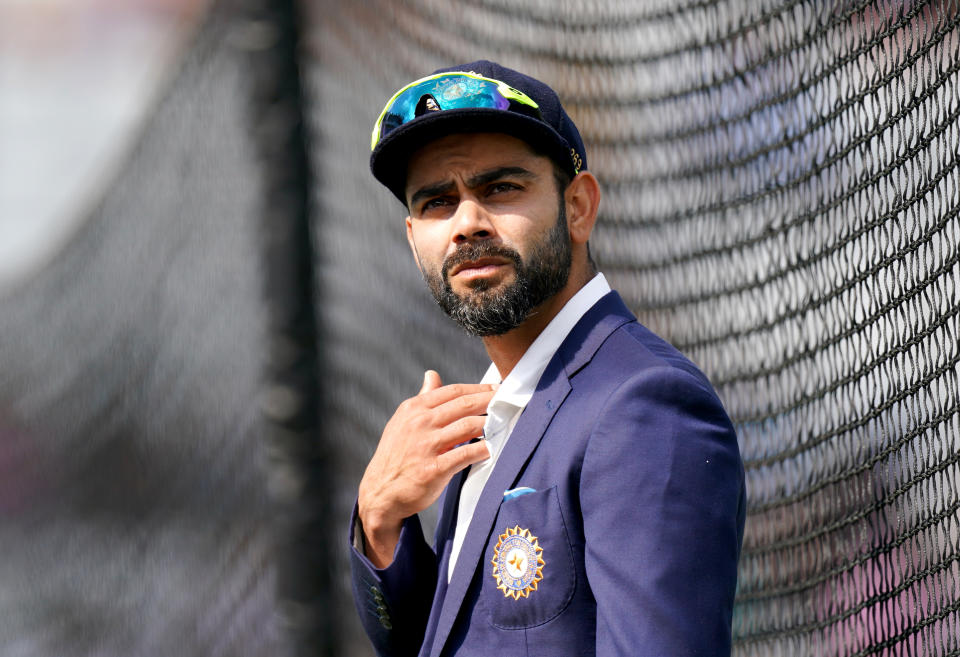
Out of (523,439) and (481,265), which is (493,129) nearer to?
(481,265)

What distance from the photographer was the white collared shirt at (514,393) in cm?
146

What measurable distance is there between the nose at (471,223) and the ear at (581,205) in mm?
136

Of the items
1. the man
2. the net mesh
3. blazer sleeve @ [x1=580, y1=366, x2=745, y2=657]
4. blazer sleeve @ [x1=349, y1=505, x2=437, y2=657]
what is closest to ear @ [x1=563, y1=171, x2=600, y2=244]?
the man

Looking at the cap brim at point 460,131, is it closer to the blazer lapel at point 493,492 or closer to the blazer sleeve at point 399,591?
the blazer lapel at point 493,492

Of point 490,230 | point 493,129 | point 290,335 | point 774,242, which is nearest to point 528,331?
point 490,230

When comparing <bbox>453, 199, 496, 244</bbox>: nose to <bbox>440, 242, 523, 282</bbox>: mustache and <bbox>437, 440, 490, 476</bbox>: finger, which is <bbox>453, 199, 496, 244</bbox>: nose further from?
<bbox>437, 440, 490, 476</bbox>: finger

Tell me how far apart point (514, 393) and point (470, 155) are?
0.98ft

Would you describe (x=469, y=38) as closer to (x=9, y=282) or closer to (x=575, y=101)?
(x=575, y=101)

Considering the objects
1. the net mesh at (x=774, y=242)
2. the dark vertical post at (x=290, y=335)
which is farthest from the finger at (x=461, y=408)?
the dark vertical post at (x=290, y=335)

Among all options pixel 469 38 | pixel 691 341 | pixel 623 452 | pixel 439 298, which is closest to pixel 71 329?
pixel 469 38

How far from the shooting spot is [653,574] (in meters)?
1.15

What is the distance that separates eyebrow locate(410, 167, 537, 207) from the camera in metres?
1.44

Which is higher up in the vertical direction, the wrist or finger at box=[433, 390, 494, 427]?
finger at box=[433, 390, 494, 427]

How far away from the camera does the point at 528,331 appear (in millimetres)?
1509
